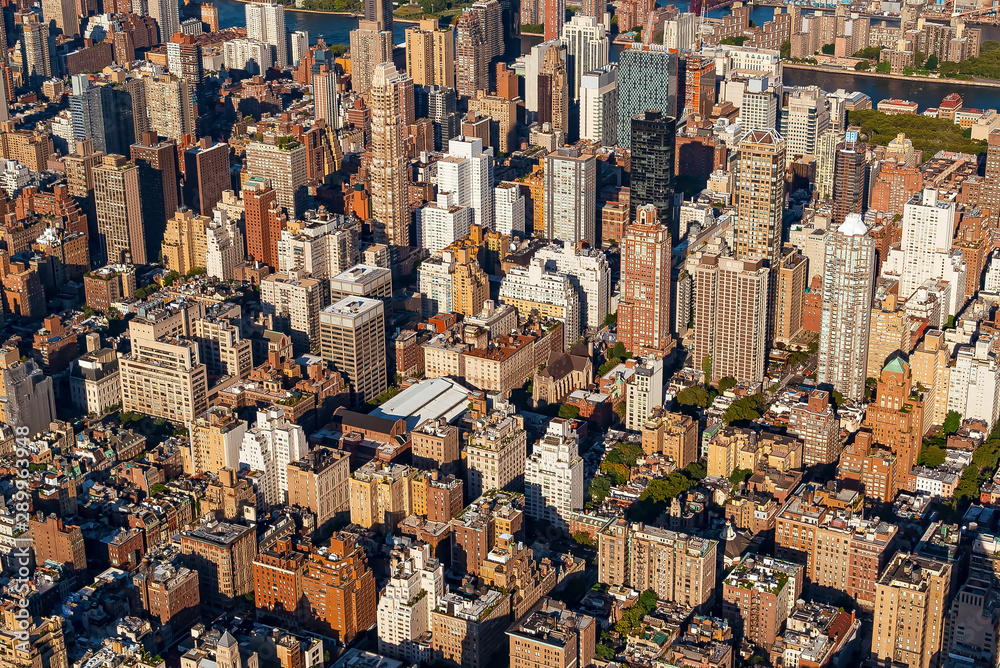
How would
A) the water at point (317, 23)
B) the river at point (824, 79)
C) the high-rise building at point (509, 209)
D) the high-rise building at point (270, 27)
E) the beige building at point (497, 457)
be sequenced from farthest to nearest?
the water at point (317, 23) < the high-rise building at point (270, 27) < the river at point (824, 79) < the high-rise building at point (509, 209) < the beige building at point (497, 457)

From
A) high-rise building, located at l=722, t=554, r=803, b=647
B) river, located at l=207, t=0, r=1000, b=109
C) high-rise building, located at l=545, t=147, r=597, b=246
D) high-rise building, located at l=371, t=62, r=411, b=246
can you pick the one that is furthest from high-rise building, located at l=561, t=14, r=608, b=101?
high-rise building, located at l=722, t=554, r=803, b=647

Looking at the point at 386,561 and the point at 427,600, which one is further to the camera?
the point at 386,561

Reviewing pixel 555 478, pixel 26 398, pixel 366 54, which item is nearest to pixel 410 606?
pixel 555 478

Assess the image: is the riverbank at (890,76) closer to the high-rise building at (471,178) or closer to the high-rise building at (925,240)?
the high-rise building at (471,178)

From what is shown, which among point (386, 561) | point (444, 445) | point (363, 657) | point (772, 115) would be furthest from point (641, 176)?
point (363, 657)

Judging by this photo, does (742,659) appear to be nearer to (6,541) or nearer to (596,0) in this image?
(6,541)

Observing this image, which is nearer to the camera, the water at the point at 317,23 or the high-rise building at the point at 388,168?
the high-rise building at the point at 388,168

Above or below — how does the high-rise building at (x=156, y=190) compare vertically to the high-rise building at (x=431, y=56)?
below

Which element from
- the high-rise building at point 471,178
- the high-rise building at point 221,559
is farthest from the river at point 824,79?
the high-rise building at point 221,559

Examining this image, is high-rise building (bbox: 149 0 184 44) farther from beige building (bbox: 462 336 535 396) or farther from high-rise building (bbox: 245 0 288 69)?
beige building (bbox: 462 336 535 396)
